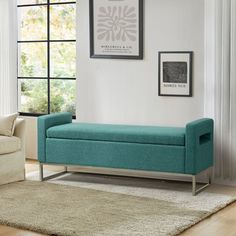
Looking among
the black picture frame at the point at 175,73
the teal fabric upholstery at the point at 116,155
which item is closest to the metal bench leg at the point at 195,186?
the teal fabric upholstery at the point at 116,155

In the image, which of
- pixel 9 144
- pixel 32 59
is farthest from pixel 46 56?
pixel 9 144

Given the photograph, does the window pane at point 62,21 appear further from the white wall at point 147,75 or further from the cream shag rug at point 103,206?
the cream shag rug at point 103,206

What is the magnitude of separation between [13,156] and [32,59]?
1.84 m

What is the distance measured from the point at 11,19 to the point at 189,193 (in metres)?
3.33

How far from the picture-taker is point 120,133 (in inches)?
246

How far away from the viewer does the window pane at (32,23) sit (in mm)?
7860

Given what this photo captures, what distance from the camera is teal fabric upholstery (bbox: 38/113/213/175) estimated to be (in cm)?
596

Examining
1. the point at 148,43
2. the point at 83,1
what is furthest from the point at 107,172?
the point at 83,1

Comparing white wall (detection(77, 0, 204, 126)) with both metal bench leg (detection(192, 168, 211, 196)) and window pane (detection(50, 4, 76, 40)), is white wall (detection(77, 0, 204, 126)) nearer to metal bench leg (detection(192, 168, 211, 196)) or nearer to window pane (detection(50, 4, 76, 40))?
window pane (detection(50, 4, 76, 40))

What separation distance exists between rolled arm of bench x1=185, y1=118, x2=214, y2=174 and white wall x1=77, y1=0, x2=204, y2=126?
0.42m

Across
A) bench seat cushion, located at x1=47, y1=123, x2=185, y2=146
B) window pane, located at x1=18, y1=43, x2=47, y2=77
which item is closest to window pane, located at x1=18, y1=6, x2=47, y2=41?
window pane, located at x1=18, y1=43, x2=47, y2=77

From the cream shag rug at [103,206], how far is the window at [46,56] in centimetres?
140

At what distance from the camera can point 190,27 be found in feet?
21.4

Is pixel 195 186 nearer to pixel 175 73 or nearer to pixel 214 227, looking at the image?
pixel 214 227
